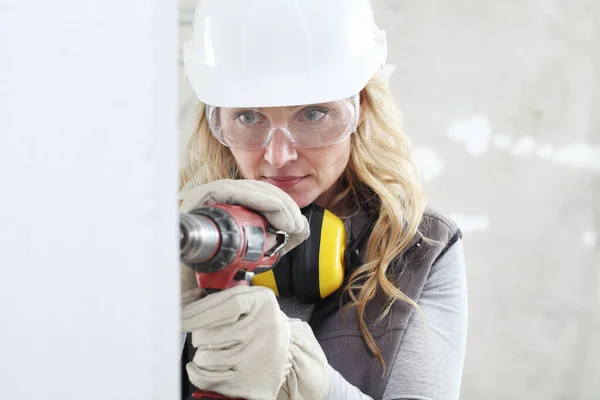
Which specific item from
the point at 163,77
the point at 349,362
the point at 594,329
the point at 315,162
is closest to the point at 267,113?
the point at 315,162

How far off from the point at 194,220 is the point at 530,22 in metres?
3.37

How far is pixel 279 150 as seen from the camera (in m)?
1.62

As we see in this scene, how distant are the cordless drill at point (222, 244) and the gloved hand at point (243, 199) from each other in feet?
0.06

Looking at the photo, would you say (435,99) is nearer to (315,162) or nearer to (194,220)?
(315,162)

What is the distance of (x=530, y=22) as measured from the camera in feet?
12.8

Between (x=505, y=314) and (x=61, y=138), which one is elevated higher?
(x=61, y=138)

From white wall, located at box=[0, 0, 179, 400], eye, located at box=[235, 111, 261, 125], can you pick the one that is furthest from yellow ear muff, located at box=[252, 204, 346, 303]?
white wall, located at box=[0, 0, 179, 400]

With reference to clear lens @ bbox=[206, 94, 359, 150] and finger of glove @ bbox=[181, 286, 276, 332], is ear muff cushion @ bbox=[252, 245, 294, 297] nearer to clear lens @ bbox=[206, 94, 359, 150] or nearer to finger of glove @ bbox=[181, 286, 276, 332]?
clear lens @ bbox=[206, 94, 359, 150]

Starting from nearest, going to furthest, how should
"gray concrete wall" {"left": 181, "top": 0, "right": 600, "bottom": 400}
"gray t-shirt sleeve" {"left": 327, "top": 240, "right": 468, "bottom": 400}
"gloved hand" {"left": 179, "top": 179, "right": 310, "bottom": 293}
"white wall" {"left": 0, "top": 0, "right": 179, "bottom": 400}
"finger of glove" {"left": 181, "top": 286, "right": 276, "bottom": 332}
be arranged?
"white wall" {"left": 0, "top": 0, "right": 179, "bottom": 400} < "finger of glove" {"left": 181, "top": 286, "right": 276, "bottom": 332} < "gloved hand" {"left": 179, "top": 179, "right": 310, "bottom": 293} < "gray t-shirt sleeve" {"left": 327, "top": 240, "right": 468, "bottom": 400} < "gray concrete wall" {"left": 181, "top": 0, "right": 600, "bottom": 400}

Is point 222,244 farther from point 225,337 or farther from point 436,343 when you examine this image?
point 436,343

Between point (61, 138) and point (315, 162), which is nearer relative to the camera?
point (61, 138)

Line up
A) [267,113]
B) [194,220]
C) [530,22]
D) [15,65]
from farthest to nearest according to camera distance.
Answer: [530,22], [267,113], [194,220], [15,65]

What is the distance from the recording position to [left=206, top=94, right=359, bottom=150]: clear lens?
163cm

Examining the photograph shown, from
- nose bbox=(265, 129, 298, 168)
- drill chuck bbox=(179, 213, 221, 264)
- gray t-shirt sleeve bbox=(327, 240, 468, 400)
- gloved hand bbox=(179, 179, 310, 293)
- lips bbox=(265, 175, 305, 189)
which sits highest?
drill chuck bbox=(179, 213, 221, 264)
